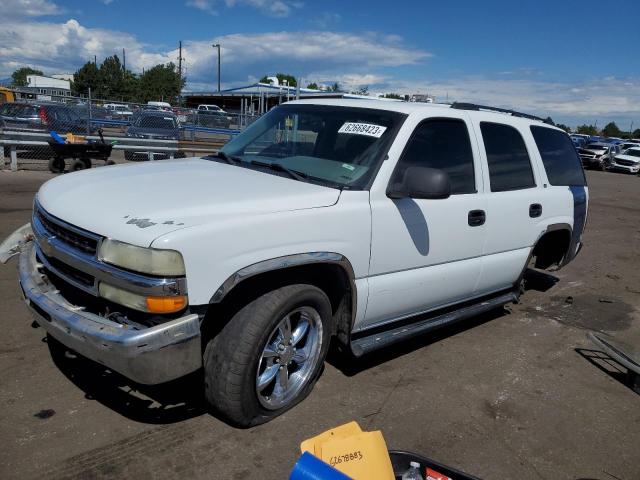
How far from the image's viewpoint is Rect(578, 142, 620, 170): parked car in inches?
1220

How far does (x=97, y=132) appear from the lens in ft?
50.4

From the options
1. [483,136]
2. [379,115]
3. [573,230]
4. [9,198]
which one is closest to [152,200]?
[379,115]

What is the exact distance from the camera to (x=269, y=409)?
3158 millimetres

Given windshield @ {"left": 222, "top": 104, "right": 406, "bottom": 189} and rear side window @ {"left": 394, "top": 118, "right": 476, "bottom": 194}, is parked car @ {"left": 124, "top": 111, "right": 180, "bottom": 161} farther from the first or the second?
rear side window @ {"left": 394, "top": 118, "right": 476, "bottom": 194}

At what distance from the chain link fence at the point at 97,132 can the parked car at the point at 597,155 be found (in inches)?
863

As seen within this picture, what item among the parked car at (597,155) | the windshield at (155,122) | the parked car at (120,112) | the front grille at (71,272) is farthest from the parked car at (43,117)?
the parked car at (597,155)

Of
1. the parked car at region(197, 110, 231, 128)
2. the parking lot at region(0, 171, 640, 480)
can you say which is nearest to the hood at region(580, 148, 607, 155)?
the parked car at region(197, 110, 231, 128)

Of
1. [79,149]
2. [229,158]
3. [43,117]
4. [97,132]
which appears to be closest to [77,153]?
[79,149]

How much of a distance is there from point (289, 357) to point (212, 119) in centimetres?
1493

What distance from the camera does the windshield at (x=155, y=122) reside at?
15.5 metres

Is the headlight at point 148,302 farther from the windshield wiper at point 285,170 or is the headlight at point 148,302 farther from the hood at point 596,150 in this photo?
the hood at point 596,150

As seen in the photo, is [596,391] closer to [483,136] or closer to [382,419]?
[382,419]

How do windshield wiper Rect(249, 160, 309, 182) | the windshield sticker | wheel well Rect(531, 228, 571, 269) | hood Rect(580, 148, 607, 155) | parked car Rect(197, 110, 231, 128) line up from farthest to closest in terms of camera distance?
hood Rect(580, 148, 607, 155)
parked car Rect(197, 110, 231, 128)
wheel well Rect(531, 228, 571, 269)
the windshield sticker
windshield wiper Rect(249, 160, 309, 182)

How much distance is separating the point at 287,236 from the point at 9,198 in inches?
325
